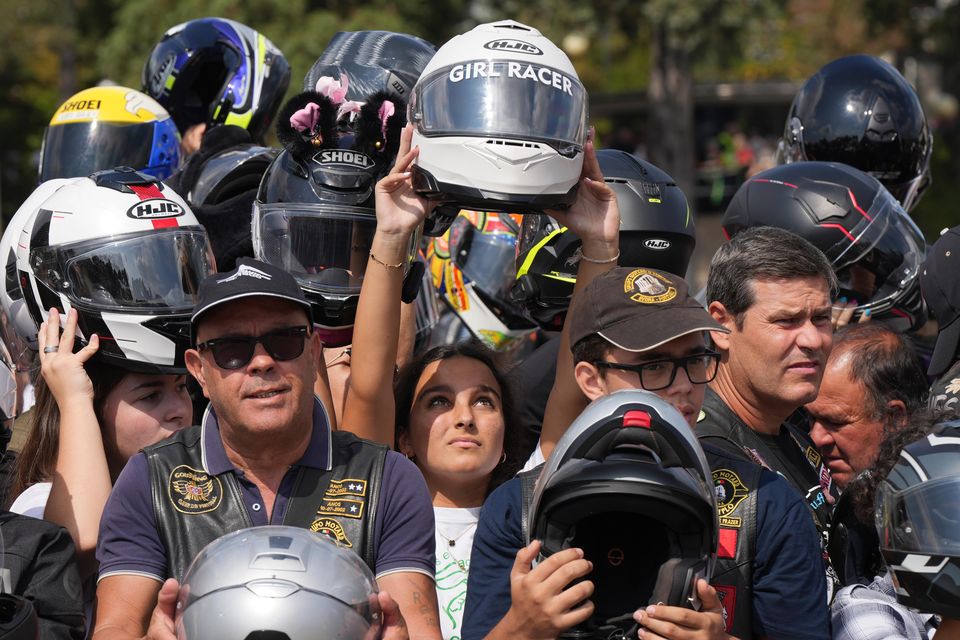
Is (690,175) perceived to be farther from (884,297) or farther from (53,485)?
(53,485)

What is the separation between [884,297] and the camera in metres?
6.25

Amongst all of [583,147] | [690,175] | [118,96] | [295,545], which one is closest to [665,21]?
[690,175]

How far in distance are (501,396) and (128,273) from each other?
143cm

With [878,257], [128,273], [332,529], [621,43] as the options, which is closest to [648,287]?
[332,529]

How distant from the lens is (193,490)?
407cm

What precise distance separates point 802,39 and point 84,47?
19053 millimetres

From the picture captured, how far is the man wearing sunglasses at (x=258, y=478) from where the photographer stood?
3982 millimetres

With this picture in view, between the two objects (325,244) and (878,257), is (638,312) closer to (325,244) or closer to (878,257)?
(325,244)

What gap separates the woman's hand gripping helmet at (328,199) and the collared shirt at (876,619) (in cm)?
192

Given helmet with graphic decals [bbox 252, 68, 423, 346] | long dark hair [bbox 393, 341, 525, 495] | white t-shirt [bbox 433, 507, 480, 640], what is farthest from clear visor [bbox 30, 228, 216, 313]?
white t-shirt [bbox 433, 507, 480, 640]

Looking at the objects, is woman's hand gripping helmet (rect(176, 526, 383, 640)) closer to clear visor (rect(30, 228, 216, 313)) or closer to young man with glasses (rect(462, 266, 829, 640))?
young man with glasses (rect(462, 266, 829, 640))

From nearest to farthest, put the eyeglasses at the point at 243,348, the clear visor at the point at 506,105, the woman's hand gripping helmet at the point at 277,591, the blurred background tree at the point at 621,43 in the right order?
the woman's hand gripping helmet at the point at 277,591 → the eyeglasses at the point at 243,348 → the clear visor at the point at 506,105 → the blurred background tree at the point at 621,43

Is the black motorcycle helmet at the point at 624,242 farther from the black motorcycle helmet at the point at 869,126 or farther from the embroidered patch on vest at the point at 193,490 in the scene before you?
the embroidered patch on vest at the point at 193,490

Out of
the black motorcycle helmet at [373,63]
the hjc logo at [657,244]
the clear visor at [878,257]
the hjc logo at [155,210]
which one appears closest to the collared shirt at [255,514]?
the hjc logo at [155,210]
